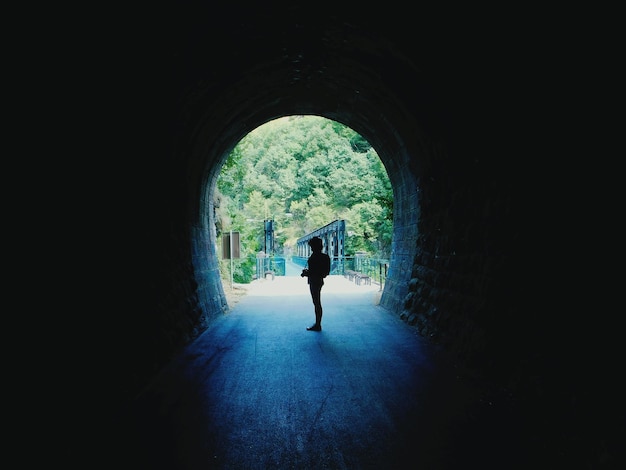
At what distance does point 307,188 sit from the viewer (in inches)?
2224

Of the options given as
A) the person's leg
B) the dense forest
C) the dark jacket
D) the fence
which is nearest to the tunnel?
the person's leg

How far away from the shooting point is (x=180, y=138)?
731 centimetres

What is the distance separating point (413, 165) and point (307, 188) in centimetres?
4740

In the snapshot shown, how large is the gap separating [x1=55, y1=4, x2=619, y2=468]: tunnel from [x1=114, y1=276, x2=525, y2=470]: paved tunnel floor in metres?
0.37

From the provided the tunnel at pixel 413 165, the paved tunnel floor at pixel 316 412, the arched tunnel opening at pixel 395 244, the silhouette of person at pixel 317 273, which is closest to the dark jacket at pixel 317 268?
the silhouette of person at pixel 317 273

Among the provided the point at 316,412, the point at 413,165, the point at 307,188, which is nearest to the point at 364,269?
the point at 413,165

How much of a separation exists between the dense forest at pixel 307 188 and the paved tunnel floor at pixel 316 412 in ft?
49.8

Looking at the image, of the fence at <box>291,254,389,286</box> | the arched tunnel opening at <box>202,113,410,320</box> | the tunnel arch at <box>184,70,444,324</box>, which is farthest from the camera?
the fence at <box>291,254,389,286</box>

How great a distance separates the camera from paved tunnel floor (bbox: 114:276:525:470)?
3.01 meters

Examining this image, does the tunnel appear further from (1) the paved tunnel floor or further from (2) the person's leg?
(2) the person's leg

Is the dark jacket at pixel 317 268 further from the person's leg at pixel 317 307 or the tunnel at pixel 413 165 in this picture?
the tunnel at pixel 413 165

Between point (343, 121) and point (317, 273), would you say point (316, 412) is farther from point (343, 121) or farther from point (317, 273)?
point (343, 121)

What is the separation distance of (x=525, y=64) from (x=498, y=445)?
3550mm

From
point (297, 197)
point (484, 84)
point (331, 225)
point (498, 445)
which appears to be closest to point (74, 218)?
point (498, 445)
